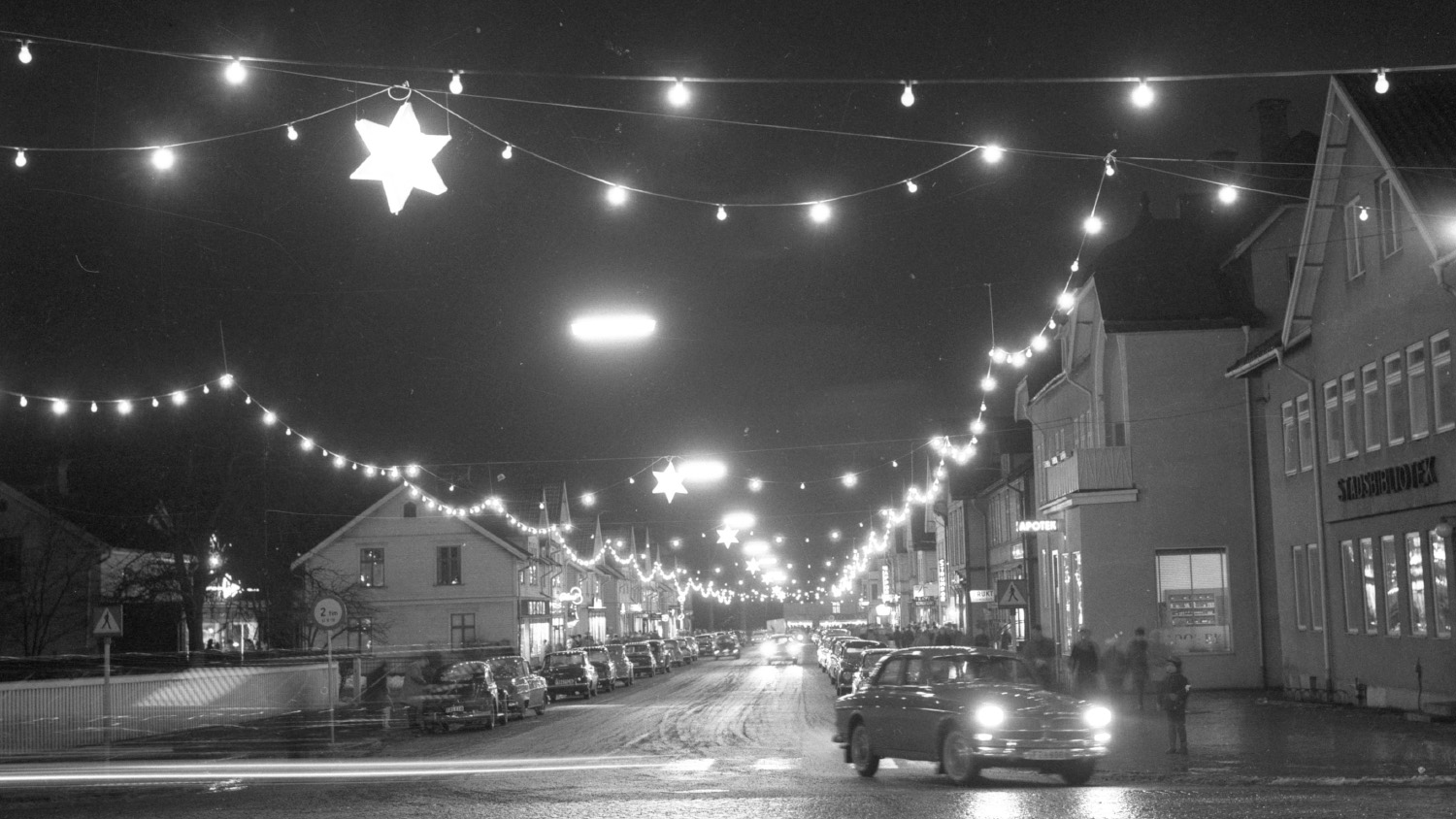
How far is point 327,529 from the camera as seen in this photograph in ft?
216

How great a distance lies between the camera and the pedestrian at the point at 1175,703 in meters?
19.4

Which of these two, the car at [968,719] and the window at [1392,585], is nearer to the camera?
the car at [968,719]

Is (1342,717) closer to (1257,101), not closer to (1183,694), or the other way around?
(1183,694)

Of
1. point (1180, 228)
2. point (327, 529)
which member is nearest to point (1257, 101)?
point (1180, 228)

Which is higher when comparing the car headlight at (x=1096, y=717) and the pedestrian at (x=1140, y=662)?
the car headlight at (x=1096, y=717)

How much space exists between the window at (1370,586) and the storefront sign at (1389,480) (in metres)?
0.91

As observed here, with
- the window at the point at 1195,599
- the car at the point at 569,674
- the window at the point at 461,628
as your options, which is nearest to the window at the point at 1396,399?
the window at the point at 1195,599

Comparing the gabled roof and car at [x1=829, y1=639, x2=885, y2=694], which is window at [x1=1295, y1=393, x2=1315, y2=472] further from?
the gabled roof

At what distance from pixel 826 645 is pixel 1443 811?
43.8 meters

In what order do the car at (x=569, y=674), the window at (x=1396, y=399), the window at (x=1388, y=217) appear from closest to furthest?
the window at (x=1388, y=217), the window at (x=1396, y=399), the car at (x=569, y=674)

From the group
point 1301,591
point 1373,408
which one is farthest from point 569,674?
point 1373,408

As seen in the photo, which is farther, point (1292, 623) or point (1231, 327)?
point (1231, 327)

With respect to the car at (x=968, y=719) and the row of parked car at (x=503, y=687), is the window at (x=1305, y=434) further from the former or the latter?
the row of parked car at (x=503, y=687)

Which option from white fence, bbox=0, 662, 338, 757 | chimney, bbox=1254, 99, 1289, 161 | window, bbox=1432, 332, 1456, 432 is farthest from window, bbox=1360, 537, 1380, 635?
white fence, bbox=0, 662, 338, 757
